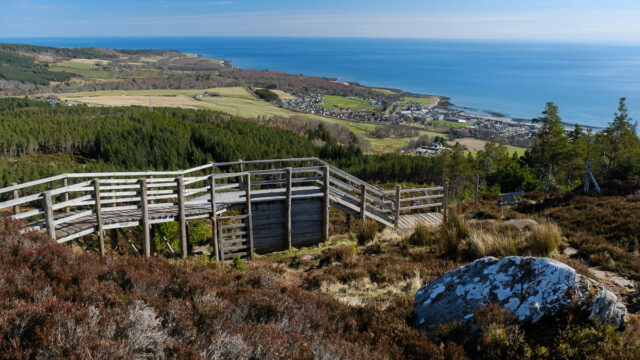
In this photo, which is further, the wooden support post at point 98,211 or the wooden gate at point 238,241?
the wooden gate at point 238,241

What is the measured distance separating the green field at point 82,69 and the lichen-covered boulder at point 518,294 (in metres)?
182

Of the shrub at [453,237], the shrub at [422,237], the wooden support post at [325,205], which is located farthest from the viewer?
the wooden support post at [325,205]

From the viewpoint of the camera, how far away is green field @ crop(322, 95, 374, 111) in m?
133

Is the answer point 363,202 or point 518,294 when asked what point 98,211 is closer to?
point 363,202

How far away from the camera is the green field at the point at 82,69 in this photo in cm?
16350

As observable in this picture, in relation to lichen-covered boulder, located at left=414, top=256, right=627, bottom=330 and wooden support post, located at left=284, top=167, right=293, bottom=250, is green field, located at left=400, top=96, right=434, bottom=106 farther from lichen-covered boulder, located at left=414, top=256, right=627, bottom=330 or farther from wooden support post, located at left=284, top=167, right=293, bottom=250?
lichen-covered boulder, located at left=414, top=256, right=627, bottom=330

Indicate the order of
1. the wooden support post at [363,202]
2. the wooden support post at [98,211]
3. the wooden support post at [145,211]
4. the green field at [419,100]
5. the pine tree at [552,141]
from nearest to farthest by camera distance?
the wooden support post at [98,211] → the wooden support post at [145,211] → the wooden support post at [363,202] → the pine tree at [552,141] → the green field at [419,100]

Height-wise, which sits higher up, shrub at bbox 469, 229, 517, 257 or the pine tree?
shrub at bbox 469, 229, 517, 257

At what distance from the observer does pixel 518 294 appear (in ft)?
14.2

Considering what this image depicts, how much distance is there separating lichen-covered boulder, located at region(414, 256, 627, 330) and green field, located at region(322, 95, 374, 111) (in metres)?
128

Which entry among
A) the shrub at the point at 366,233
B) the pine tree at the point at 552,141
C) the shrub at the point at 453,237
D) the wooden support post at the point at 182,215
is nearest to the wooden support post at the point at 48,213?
the wooden support post at the point at 182,215

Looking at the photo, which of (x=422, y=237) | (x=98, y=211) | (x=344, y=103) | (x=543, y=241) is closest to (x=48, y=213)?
(x=98, y=211)

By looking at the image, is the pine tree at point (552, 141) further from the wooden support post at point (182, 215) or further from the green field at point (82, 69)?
the green field at point (82, 69)

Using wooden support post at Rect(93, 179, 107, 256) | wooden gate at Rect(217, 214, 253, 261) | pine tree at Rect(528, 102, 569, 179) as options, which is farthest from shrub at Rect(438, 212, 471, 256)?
pine tree at Rect(528, 102, 569, 179)
